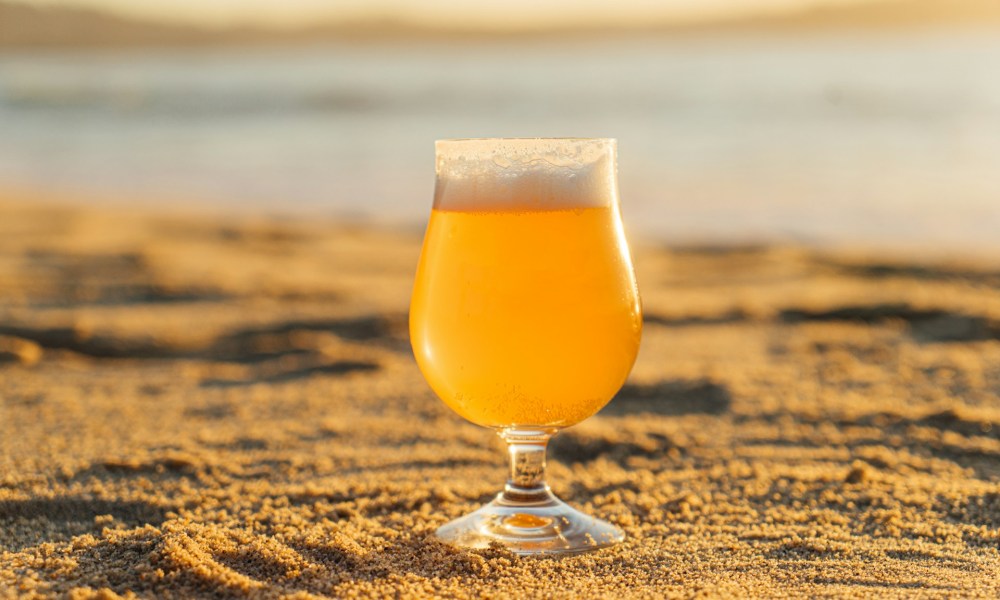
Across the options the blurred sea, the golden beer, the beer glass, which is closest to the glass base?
the beer glass

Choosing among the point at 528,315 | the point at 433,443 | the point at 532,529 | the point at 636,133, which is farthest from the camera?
the point at 636,133

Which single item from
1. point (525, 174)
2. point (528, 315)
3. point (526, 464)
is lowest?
point (526, 464)

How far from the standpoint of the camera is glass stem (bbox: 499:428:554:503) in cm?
225

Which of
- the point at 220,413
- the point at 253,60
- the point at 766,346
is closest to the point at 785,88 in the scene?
the point at 766,346

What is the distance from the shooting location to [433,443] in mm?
3199

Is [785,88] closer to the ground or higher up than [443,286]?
higher up

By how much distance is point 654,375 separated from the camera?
13.0ft

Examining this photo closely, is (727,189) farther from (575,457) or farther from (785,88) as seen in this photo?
(785,88)

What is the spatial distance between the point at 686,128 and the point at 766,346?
13294 mm

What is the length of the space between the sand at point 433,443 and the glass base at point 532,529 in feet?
0.13

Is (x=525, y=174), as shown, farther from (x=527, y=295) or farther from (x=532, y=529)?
(x=532, y=529)

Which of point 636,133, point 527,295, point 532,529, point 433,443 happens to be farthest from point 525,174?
point 636,133

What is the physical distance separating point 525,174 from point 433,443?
125cm

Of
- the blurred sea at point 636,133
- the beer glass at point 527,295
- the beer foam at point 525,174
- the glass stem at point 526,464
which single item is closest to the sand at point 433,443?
the glass stem at point 526,464
